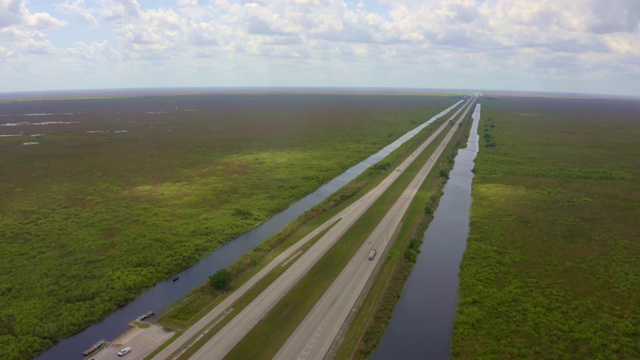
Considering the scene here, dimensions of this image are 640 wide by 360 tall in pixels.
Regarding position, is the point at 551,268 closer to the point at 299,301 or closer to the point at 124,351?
the point at 299,301

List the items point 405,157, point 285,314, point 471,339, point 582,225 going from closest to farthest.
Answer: point 471,339
point 285,314
point 582,225
point 405,157

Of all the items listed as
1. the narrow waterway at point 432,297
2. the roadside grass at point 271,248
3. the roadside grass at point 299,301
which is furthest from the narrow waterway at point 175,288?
the narrow waterway at point 432,297

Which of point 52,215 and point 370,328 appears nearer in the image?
point 370,328

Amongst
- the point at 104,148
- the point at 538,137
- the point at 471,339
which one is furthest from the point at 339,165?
the point at 538,137

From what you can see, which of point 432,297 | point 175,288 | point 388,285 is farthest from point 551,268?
point 175,288

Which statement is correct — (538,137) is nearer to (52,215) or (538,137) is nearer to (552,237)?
(552,237)
